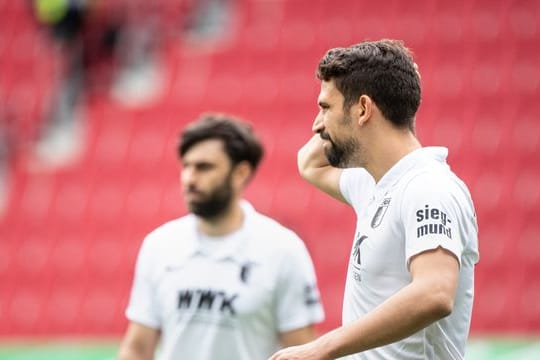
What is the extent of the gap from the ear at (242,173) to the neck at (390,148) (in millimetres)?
1747

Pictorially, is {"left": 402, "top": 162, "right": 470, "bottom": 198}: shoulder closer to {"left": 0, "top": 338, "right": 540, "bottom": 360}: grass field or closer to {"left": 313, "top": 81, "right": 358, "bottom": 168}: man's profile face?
{"left": 313, "top": 81, "right": 358, "bottom": 168}: man's profile face

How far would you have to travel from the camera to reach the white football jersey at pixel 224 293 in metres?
4.10

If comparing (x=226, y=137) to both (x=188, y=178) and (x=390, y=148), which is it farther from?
(x=390, y=148)

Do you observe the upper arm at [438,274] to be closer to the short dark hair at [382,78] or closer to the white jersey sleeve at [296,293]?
the short dark hair at [382,78]

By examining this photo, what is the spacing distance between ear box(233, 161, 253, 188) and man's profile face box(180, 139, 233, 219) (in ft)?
0.11

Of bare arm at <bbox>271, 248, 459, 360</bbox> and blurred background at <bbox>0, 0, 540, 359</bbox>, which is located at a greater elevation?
blurred background at <bbox>0, 0, 540, 359</bbox>

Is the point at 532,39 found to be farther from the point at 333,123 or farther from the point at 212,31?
the point at 333,123

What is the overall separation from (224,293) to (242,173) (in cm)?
72

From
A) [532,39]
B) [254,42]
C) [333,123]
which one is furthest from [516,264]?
[333,123]

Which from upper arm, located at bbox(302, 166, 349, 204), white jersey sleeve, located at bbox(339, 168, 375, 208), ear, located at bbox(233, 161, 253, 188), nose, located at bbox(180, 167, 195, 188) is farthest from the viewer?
ear, located at bbox(233, 161, 253, 188)

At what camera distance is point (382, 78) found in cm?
286

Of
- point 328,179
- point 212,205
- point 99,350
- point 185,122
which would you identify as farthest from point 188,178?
point 185,122

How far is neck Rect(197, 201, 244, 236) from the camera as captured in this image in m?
4.38

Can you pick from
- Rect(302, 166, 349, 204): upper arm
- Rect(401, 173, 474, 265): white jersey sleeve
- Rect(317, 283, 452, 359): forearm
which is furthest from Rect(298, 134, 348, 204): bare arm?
Rect(317, 283, 452, 359): forearm
